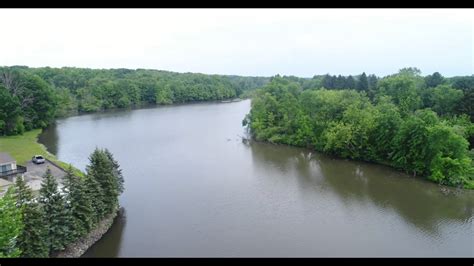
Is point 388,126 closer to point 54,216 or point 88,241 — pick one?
point 88,241

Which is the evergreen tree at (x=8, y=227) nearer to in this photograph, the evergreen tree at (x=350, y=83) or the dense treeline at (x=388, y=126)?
the dense treeline at (x=388, y=126)

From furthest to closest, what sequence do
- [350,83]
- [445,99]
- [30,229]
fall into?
[350,83]
[445,99]
[30,229]

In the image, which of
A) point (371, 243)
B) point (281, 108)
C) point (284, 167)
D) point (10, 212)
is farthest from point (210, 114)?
point (10, 212)

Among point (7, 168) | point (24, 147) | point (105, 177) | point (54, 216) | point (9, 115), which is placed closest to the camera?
point (54, 216)

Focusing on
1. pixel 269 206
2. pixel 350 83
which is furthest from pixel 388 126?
pixel 350 83

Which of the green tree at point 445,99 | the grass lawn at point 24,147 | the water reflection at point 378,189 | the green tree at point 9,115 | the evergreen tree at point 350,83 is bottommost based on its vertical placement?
the water reflection at point 378,189

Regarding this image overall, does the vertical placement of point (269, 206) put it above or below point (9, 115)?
below

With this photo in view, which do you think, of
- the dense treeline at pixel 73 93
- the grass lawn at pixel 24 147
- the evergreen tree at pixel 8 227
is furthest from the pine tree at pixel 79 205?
the dense treeline at pixel 73 93
